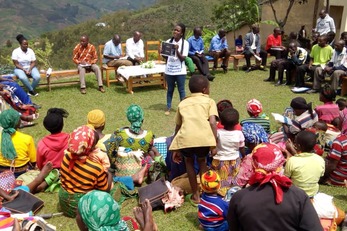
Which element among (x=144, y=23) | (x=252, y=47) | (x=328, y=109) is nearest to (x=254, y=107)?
(x=328, y=109)

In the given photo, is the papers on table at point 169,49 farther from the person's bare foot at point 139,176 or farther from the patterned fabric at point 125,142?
the person's bare foot at point 139,176

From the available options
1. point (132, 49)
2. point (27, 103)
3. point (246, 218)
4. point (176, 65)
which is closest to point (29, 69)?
point (27, 103)

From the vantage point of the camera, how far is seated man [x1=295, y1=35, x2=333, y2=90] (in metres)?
10.1

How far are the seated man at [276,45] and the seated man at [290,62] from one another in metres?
1.31

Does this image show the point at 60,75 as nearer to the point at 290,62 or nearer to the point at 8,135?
the point at 8,135

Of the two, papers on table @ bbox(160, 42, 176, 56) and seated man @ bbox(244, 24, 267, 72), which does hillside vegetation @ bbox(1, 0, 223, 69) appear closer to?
seated man @ bbox(244, 24, 267, 72)

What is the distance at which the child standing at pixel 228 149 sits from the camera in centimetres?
469

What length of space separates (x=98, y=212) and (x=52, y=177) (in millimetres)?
2702

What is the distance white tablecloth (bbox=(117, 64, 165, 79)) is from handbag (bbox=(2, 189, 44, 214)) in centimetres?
563

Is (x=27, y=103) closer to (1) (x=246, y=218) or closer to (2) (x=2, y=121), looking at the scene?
(2) (x=2, y=121)

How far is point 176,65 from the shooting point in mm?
7883

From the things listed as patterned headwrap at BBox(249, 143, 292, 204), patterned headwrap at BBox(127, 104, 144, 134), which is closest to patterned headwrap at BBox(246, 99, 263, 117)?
patterned headwrap at BBox(127, 104, 144, 134)

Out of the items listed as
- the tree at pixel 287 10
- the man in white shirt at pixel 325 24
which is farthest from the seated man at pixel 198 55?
the tree at pixel 287 10

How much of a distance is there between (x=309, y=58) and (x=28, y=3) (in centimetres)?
13308
